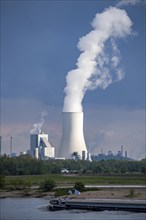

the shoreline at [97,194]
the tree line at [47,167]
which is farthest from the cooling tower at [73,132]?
A: the shoreline at [97,194]

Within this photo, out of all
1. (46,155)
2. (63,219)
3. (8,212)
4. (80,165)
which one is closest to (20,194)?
(8,212)

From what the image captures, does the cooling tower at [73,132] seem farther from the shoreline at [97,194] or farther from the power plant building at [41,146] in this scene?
the power plant building at [41,146]

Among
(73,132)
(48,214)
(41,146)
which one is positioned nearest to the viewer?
(48,214)

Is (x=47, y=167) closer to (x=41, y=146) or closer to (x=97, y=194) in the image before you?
(x=97, y=194)

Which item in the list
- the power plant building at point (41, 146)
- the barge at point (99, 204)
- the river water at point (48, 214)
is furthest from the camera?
the power plant building at point (41, 146)

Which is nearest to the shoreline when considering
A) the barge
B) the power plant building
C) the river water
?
the barge

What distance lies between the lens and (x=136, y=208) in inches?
1286

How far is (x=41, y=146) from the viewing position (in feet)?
426

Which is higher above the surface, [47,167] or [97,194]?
[47,167]

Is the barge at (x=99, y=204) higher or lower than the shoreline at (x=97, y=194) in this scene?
lower

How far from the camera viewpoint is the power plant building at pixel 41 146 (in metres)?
126

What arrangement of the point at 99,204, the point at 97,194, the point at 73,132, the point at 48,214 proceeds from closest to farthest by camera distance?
the point at 48,214 < the point at 99,204 < the point at 97,194 < the point at 73,132

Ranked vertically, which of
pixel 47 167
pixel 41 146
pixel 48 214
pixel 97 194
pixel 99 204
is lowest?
pixel 48 214

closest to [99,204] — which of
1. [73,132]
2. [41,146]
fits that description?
[73,132]
